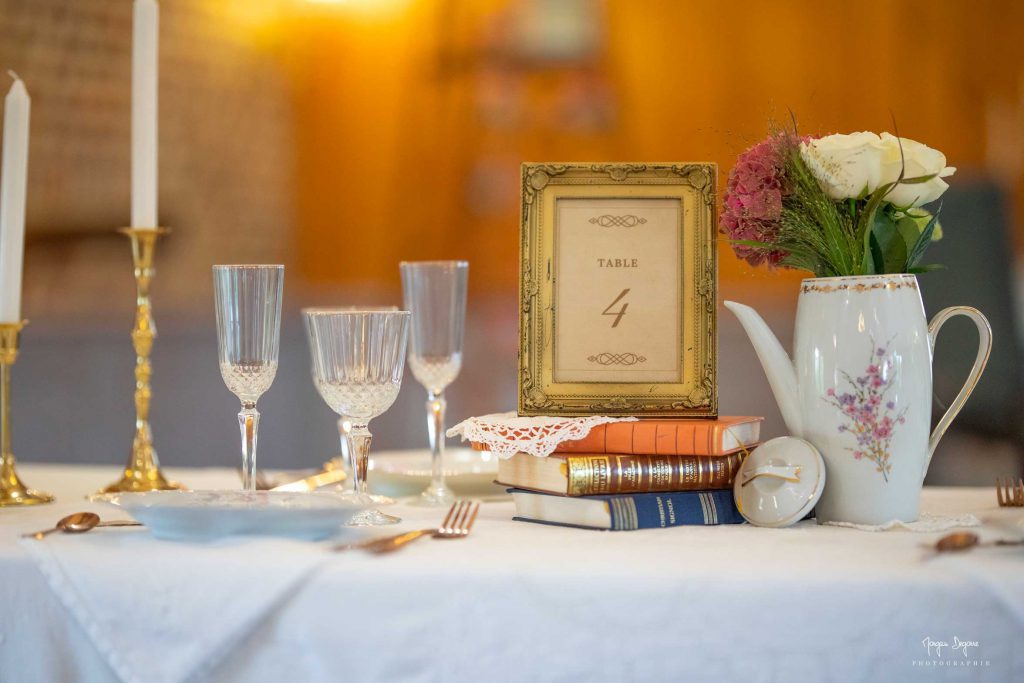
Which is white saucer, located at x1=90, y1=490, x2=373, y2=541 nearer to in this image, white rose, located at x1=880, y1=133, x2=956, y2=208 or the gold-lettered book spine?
the gold-lettered book spine

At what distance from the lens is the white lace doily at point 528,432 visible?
903mm

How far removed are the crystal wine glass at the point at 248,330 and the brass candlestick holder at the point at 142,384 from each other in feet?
0.75

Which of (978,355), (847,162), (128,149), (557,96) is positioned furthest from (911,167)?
(128,149)

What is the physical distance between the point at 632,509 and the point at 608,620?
0.18m

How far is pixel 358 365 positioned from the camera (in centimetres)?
94

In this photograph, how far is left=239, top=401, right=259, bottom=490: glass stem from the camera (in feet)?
3.18

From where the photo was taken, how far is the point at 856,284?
89 cm

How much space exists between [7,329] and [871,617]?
3.02 feet

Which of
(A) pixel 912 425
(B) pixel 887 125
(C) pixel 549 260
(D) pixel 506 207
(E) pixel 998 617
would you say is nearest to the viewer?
(E) pixel 998 617

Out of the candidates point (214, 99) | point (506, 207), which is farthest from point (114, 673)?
point (214, 99)

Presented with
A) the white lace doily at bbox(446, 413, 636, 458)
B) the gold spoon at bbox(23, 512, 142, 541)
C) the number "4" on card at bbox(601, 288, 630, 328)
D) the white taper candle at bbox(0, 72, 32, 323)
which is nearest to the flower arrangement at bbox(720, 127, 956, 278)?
the number "4" on card at bbox(601, 288, 630, 328)

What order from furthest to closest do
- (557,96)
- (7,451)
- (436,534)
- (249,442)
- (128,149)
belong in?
(128,149)
(557,96)
(7,451)
(249,442)
(436,534)

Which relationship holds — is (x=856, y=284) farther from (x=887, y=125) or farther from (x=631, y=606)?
(x=887, y=125)

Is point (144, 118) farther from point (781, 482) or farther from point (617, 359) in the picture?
point (781, 482)
